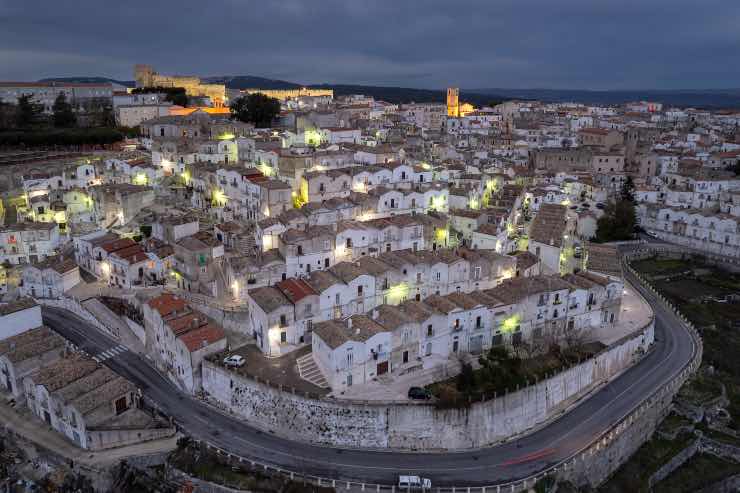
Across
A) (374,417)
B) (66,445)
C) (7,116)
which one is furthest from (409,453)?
(7,116)

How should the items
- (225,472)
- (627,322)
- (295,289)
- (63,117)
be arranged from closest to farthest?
(225,472), (295,289), (627,322), (63,117)

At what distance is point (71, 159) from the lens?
7306cm

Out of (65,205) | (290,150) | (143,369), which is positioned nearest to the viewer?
(143,369)

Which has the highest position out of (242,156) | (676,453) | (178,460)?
(242,156)

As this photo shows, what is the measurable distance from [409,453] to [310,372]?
7753 mm

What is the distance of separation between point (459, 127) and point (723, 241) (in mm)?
58009

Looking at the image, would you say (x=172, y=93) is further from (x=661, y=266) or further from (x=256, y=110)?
(x=661, y=266)

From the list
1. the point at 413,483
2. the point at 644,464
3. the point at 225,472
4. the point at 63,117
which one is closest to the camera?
the point at 413,483

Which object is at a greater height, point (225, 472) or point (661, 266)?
point (661, 266)

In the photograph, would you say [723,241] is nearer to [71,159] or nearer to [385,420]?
[385,420]

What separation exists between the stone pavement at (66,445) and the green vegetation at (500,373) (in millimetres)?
16312

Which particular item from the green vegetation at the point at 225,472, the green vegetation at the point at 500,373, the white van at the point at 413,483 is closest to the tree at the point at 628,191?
the green vegetation at the point at 500,373

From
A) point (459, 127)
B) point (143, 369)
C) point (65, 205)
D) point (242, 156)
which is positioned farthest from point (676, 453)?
point (459, 127)

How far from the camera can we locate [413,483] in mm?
28859
